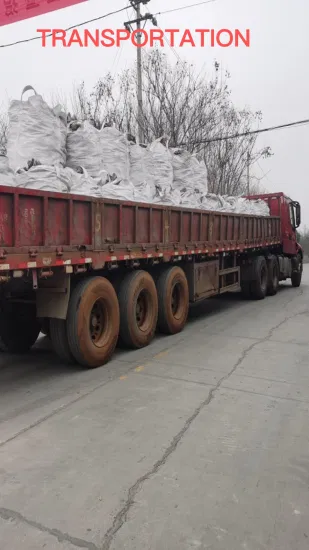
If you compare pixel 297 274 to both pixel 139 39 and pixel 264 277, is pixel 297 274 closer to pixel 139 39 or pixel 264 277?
pixel 264 277

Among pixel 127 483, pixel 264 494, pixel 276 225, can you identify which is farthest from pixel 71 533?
pixel 276 225

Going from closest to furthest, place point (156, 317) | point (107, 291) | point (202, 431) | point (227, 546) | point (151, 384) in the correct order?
point (227, 546), point (202, 431), point (151, 384), point (107, 291), point (156, 317)

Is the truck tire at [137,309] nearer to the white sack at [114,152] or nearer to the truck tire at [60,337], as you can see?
the truck tire at [60,337]

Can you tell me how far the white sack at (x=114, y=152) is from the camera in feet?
19.9

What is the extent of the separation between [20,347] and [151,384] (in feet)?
7.62

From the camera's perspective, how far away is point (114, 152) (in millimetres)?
6172

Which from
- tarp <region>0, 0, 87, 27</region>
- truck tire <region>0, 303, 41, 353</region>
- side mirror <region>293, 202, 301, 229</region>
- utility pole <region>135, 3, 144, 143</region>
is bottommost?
truck tire <region>0, 303, 41, 353</region>

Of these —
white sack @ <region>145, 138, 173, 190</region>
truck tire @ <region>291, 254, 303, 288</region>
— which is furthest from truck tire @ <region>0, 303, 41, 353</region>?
truck tire @ <region>291, 254, 303, 288</region>

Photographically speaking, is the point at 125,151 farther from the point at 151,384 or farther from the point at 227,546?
the point at 227,546

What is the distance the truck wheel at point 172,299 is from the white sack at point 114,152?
1786 millimetres

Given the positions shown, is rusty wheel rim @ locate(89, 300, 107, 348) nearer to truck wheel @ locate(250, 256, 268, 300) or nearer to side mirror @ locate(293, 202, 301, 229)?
truck wheel @ locate(250, 256, 268, 300)

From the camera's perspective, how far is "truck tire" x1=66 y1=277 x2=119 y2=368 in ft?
16.5

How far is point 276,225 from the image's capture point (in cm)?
1312

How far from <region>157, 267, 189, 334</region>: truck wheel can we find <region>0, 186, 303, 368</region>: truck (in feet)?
0.06
